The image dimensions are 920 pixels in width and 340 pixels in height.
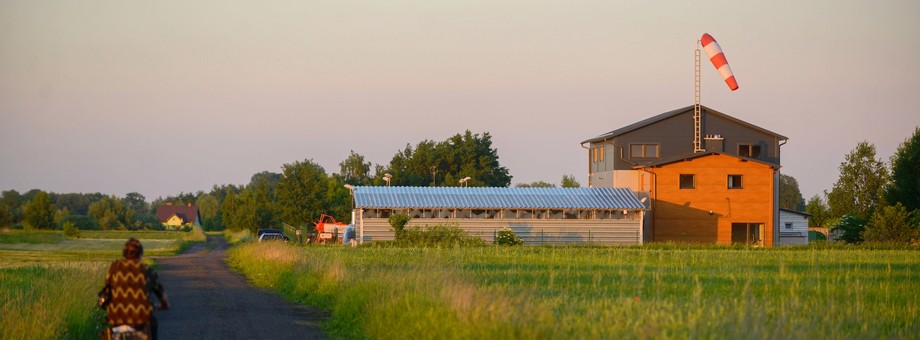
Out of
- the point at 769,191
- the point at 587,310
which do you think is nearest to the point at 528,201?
the point at 769,191

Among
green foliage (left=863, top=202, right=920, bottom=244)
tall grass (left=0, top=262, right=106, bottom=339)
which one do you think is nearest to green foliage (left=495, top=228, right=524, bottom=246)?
green foliage (left=863, top=202, right=920, bottom=244)

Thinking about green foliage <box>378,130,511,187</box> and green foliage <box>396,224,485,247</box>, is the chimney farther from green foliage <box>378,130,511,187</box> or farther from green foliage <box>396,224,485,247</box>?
green foliage <box>378,130,511,187</box>

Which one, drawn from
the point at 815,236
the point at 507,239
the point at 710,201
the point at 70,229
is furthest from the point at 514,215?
the point at 815,236

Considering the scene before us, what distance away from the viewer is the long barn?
54375 mm

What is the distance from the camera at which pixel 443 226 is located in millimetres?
51812

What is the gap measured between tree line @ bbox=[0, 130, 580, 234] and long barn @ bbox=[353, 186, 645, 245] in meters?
9.83

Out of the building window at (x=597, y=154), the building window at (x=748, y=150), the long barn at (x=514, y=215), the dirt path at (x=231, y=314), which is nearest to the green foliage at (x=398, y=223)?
the long barn at (x=514, y=215)

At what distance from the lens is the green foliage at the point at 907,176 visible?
7006 centimetres

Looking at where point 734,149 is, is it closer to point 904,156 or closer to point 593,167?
point 593,167

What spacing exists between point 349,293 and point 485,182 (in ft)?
286

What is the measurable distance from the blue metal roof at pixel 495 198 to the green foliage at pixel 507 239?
3084mm

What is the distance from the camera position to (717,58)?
64.1 meters

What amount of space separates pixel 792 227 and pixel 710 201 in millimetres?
8983

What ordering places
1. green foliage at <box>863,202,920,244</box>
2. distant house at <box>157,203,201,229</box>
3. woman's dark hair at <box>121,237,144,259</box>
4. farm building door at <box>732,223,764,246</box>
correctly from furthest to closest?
distant house at <box>157,203,201,229</box>, farm building door at <box>732,223,764,246</box>, green foliage at <box>863,202,920,244</box>, woman's dark hair at <box>121,237,144,259</box>
